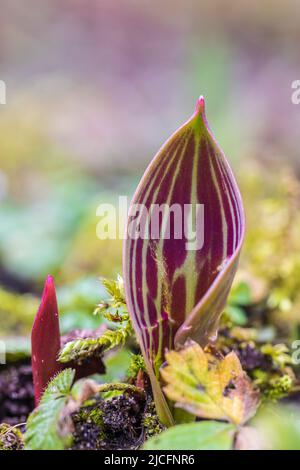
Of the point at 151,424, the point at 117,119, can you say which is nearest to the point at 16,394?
the point at 151,424

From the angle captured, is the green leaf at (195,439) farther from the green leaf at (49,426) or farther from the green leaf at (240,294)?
the green leaf at (240,294)

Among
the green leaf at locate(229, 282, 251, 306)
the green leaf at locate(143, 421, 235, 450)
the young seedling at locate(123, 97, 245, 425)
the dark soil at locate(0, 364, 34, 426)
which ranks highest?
the young seedling at locate(123, 97, 245, 425)

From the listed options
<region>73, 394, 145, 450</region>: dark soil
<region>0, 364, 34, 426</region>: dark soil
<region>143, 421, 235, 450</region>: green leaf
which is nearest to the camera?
<region>143, 421, 235, 450</region>: green leaf

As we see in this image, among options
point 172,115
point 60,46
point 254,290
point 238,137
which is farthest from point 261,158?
point 60,46

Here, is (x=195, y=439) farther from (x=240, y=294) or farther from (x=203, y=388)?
(x=240, y=294)

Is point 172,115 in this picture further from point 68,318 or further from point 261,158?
point 68,318

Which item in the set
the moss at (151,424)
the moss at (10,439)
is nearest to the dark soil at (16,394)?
the moss at (10,439)


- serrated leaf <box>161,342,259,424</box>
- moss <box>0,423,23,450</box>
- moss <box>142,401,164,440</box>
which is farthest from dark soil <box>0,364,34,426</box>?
serrated leaf <box>161,342,259,424</box>

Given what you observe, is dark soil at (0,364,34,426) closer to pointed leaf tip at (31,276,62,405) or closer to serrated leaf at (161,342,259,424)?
pointed leaf tip at (31,276,62,405)
